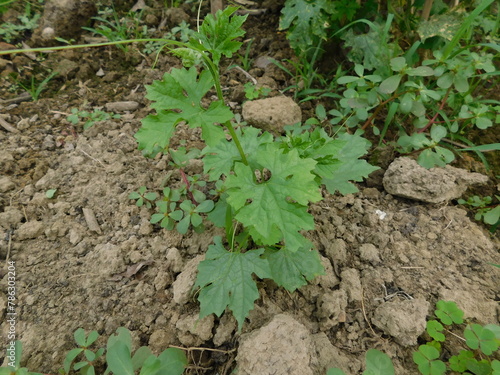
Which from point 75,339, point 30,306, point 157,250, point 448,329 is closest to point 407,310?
point 448,329

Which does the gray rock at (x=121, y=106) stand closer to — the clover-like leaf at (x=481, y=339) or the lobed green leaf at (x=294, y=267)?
the lobed green leaf at (x=294, y=267)

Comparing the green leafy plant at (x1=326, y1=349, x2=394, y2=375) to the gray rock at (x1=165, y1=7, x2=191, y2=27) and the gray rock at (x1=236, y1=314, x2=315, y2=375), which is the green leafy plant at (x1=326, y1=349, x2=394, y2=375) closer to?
the gray rock at (x1=236, y1=314, x2=315, y2=375)

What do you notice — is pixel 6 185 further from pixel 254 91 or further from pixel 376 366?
pixel 376 366

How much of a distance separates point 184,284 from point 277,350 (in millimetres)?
663

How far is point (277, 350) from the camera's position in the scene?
5.15 ft

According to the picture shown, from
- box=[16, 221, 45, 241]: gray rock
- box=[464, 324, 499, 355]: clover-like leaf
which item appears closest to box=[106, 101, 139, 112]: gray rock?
box=[16, 221, 45, 241]: gray rock

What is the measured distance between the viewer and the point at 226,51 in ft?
4.90

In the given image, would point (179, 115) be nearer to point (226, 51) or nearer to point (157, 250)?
point (226, 51)

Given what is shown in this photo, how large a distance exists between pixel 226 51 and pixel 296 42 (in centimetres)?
173

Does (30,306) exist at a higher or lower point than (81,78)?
lower

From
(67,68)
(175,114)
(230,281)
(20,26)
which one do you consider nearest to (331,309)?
(230,281)

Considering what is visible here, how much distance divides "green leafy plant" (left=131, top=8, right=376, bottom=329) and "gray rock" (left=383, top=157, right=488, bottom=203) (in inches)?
18.8

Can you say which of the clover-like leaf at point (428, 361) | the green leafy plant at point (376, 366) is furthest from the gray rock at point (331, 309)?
the clover-like leaf at point (428, 361)

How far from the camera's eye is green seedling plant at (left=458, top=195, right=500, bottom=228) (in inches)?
88.7
